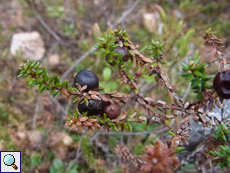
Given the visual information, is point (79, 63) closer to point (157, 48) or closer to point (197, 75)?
point (157, 48)

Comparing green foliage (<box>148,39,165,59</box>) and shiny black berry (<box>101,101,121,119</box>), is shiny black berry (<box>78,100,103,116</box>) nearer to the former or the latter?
shiny black berry (<box>101,101,121,119</box>)

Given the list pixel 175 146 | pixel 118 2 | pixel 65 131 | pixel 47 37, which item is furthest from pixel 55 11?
pixel 175 146

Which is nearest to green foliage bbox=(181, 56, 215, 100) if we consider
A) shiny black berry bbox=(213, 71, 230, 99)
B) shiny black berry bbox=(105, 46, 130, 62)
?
shiny black berry bbox=(213, 71, 230, 99)

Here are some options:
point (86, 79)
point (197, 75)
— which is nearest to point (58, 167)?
point (86, 79)

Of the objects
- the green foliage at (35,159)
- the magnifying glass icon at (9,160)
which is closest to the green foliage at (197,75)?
the green foliage at (35,159)

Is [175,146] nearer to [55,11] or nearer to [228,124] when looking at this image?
[228,124]

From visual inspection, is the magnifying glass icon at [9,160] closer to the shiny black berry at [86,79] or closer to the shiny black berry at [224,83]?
the shiny black berry at [86,79]
